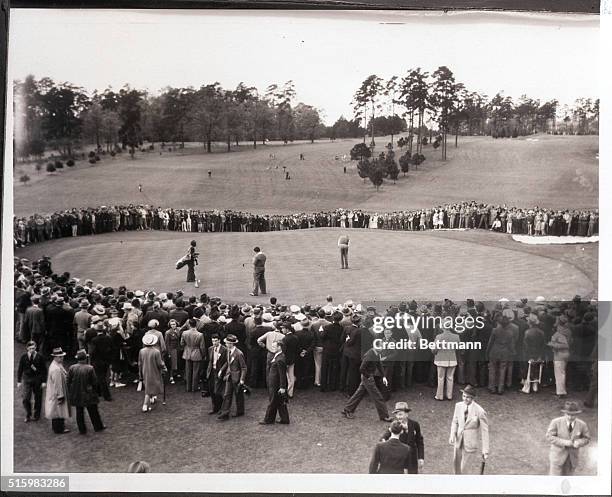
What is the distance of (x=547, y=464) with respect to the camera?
8539 mm

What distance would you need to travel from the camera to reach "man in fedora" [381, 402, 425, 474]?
8156 mm

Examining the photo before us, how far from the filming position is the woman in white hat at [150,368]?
28.0 ft

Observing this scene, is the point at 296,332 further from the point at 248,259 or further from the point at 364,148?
the point at 364,148

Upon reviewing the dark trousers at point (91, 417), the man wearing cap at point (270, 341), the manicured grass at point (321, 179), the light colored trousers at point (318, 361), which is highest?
the manicured grass at point (321, 179)

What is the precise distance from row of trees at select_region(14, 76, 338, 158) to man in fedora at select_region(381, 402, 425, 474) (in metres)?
4.10

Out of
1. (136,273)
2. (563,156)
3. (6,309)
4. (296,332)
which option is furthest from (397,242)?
(6,309)

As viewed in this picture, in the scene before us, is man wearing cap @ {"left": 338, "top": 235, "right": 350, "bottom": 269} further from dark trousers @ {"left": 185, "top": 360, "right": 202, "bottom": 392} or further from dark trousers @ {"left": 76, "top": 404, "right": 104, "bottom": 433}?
dark trousers @ {"left": 76, "top": 404, "right": 104, "bottom": 433}

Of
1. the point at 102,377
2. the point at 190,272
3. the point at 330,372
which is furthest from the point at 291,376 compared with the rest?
the point at 102,377

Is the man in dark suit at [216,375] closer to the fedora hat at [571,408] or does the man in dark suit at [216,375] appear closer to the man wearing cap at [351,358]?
the man wearing cap at [351,358]

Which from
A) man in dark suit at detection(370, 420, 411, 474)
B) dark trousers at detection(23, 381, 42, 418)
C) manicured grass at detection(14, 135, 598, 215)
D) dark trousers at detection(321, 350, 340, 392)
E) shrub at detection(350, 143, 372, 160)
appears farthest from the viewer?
shrub at detection(350, 143, 372, 160)

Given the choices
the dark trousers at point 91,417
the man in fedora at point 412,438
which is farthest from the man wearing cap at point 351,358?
the dark trousers at point 91,417

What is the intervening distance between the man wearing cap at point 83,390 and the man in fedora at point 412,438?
3962mm

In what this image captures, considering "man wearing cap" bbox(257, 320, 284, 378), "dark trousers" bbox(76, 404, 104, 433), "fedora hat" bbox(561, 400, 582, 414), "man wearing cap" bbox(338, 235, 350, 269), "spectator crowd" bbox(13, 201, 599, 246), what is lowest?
"dark trousers" bbox(76, 404, 104, 433)

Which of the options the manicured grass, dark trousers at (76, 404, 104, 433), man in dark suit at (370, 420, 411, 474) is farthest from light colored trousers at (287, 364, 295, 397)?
dark trousers at (76, 404, 104, 433)
